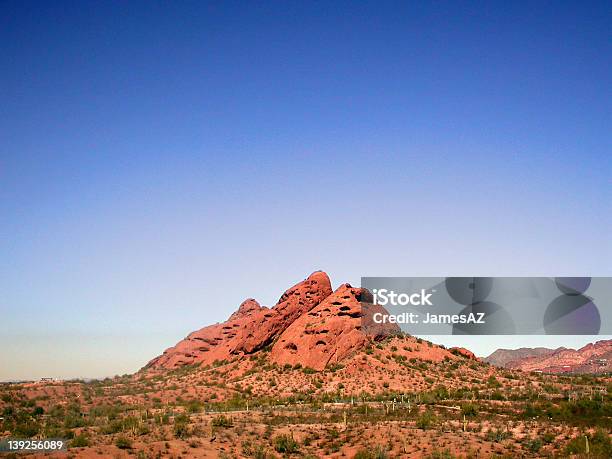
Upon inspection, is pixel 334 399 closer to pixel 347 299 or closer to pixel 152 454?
pixel 347 299

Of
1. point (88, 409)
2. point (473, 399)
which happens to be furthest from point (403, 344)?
point (88, 409)

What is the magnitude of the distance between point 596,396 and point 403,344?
2552cm

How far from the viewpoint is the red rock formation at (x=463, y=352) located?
7144cm

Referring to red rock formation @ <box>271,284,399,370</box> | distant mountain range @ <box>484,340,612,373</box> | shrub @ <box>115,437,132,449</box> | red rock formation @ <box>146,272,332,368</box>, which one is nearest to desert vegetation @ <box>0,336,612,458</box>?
shrub @ <box>115,437,132,449</box>

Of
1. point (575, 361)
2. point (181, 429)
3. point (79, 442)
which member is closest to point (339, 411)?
point (181, 429)

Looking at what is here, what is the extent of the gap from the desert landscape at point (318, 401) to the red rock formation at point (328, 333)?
0.17 meters

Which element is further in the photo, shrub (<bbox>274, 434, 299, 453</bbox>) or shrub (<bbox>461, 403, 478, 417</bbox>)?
shrub (<bbox>461, 403, 478, 417</bbox>)

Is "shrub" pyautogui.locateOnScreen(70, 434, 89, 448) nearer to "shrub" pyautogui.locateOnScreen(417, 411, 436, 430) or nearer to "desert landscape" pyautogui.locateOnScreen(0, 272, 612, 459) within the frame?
"desert landscape" pyautogui.locateOnScreen(0, 272, 612, 459)

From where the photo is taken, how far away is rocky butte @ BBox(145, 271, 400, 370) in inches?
2571

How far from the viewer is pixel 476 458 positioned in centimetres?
2816

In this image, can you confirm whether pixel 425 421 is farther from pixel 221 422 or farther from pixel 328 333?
pixel 328 333

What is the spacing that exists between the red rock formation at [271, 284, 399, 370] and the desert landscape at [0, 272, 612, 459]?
0.56 ft

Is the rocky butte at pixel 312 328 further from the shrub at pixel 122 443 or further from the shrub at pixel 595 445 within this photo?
the shrub at pixel 122 443

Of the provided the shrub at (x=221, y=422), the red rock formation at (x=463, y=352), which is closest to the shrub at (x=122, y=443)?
the shrub at (x=221, y=422)
